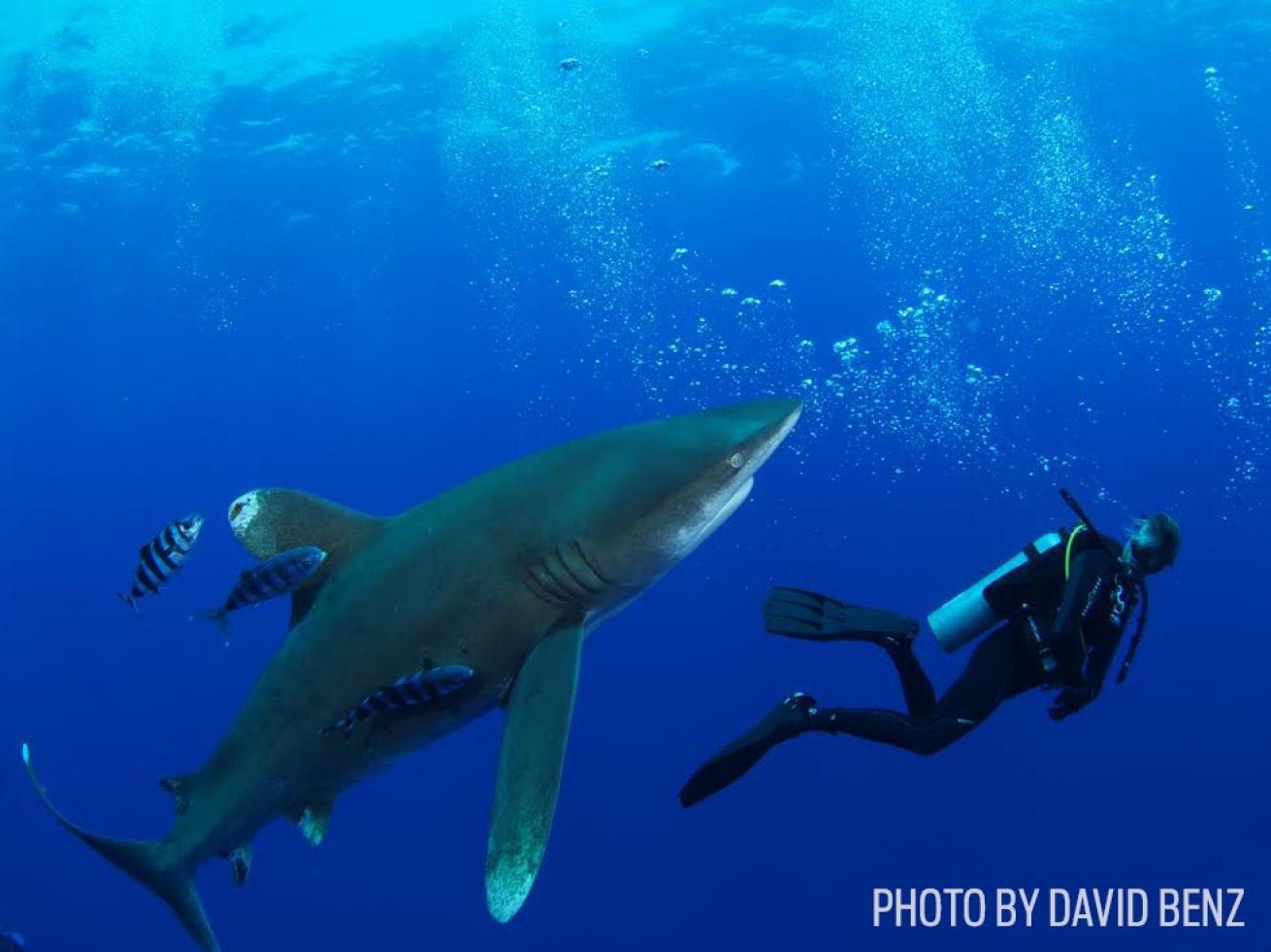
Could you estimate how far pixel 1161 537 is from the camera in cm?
593

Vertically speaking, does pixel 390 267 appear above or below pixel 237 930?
above

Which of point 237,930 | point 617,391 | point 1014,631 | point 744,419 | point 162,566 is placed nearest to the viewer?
point 744,419

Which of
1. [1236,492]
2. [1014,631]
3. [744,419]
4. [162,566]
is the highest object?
[744,419]

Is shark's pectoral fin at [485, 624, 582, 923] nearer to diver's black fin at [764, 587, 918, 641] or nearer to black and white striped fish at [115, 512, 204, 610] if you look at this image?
diver's black fin at [764, 587, 918, 641]

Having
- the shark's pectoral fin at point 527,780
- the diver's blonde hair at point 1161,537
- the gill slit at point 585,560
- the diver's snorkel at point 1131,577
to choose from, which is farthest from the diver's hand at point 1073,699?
the shark's pectoral fin at point 527,780

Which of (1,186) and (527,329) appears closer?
(1,186)

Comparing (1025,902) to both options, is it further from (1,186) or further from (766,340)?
(1,186)

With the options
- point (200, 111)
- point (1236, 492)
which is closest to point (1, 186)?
point (200, 111)

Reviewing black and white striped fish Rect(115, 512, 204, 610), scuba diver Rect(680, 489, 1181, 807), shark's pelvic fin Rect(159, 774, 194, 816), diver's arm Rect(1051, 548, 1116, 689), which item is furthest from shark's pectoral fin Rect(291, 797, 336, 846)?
diver's arm Rect(1051, 548, 1116, 689)

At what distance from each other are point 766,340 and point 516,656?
3643cm

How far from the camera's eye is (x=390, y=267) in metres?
39.6

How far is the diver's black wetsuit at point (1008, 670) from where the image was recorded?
5598 mm

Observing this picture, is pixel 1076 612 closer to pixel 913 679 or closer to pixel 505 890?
pixel 913 679

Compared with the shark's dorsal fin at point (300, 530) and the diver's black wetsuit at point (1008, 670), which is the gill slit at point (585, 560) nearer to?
the shark's dorsal fin at point (300, 530)
